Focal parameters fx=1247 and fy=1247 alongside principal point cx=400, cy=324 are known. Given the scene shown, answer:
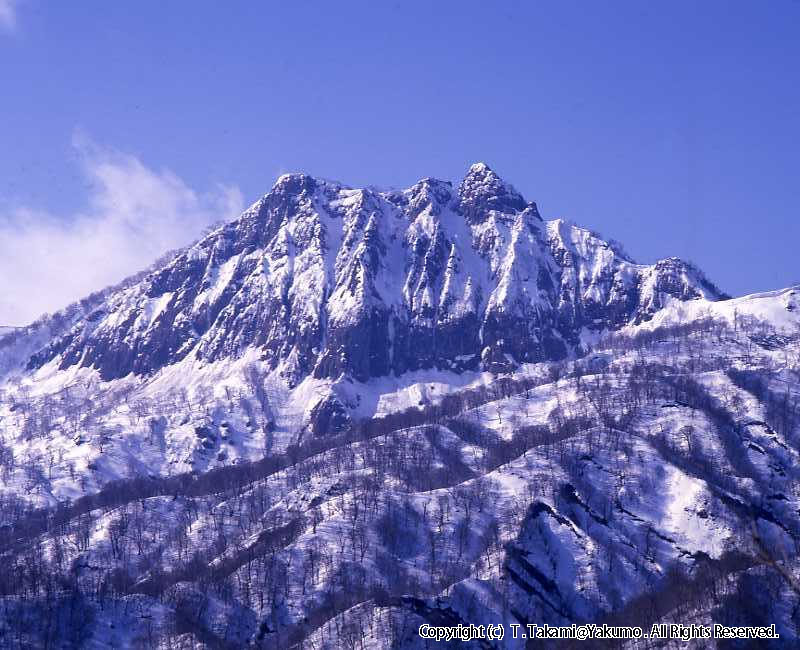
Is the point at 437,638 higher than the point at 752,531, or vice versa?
the point at 437,638

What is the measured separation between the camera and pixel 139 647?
652 feet

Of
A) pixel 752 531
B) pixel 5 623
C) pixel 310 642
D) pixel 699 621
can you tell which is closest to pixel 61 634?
pixel 5 623

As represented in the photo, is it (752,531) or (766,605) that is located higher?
(766,605)

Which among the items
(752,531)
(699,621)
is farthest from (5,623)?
(752,531)

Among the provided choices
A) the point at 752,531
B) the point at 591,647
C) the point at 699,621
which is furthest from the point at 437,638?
the point at 752,531

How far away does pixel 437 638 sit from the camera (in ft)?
648

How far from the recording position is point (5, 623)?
194750 mm

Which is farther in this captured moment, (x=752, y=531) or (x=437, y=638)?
(x=437, y=638)

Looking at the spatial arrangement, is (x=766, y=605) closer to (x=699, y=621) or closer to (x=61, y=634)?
(x=699, y=621)

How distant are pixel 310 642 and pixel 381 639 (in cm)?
1243

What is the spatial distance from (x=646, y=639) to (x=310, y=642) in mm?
52798

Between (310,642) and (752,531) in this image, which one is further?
(310,642)

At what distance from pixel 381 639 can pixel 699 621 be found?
162 feet

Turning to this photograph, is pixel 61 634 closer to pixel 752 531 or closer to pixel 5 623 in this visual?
pixel 5 623
